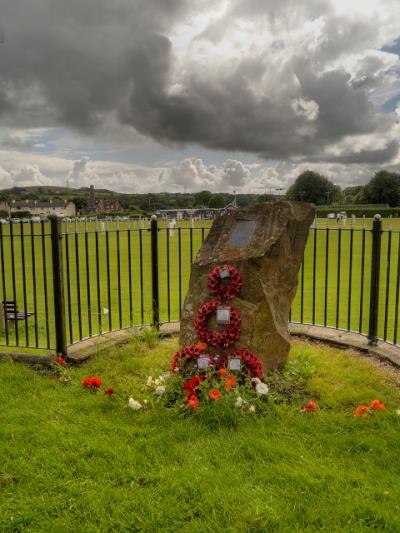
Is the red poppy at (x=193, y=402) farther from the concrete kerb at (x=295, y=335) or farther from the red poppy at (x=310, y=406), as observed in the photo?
the concrete kerb at (x=295, y=335)

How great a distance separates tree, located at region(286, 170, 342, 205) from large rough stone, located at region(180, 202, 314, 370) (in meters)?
91.0

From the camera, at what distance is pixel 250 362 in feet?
14.4

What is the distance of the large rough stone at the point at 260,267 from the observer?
4.64 metres

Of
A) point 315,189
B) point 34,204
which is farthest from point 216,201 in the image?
point 34,204

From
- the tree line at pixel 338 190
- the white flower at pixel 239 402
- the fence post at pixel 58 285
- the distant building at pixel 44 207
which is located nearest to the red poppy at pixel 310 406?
the white flower at pixel 239 402

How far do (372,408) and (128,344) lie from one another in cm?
316

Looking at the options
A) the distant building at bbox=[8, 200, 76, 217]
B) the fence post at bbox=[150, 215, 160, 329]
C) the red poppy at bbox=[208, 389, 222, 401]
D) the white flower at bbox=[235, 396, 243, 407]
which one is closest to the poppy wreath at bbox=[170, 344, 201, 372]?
the red poppy at bbox=[208, 389, 222, 401]

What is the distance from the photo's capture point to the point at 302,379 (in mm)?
4777

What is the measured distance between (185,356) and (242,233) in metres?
1.54

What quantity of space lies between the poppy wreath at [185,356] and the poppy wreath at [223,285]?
24.6 inches

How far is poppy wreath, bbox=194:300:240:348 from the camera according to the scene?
14.7 feet

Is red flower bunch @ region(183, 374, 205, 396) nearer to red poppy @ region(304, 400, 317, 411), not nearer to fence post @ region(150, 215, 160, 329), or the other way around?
red poppy @ region(304, 400, 317, 411)

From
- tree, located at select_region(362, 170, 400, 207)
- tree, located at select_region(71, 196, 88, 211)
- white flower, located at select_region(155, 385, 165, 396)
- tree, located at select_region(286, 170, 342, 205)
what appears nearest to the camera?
white flower, located at select_region(155, 385, 165, 396)

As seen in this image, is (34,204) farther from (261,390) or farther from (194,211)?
(261,390)
